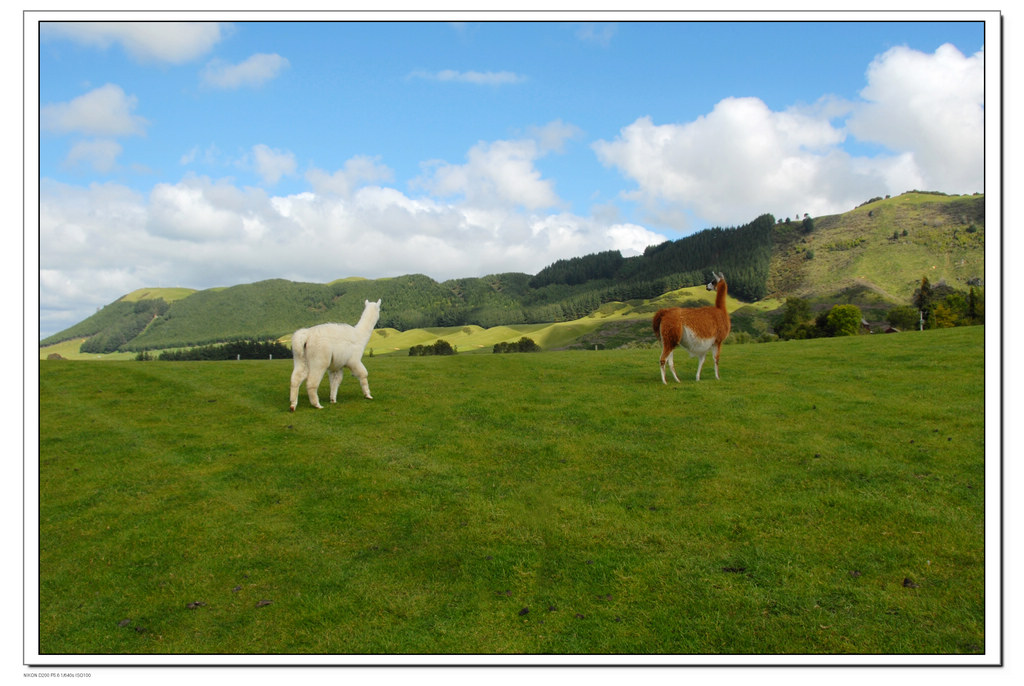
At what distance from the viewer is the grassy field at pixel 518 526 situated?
14.2 ft

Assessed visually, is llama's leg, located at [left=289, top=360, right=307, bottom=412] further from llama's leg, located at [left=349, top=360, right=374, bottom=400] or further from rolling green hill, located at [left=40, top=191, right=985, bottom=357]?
rolling green hill, located at [left=40, top=191, right=985, bottom=357]

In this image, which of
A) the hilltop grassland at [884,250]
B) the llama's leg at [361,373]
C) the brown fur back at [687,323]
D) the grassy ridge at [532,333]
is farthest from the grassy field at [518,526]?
the hilltop grassland at [884,250]

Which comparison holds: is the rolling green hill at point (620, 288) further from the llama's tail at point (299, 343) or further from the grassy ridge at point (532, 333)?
the llama's tail at point (299, 343)

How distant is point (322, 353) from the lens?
11992 millimetres

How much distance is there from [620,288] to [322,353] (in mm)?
98545

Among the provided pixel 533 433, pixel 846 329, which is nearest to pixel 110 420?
pixel 533 433

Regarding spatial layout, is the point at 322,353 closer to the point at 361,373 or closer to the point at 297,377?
the point at 297,377

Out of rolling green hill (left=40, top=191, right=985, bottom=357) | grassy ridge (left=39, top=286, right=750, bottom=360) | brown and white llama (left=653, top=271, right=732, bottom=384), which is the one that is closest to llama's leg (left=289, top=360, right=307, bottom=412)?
brown and white llama (left=653, top=271, right=732, bottom=384)

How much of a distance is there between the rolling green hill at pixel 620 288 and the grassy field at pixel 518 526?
193 ft

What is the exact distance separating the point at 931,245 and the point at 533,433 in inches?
6687

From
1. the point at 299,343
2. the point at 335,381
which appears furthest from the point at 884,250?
the point at 299,343

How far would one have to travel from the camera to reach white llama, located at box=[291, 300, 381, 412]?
1191cm

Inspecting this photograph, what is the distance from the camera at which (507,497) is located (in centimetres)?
709
